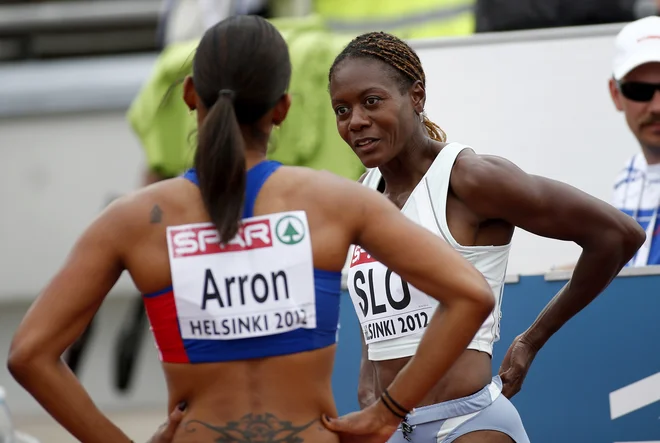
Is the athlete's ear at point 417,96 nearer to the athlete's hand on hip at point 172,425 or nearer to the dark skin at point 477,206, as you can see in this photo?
the dark skin at point 477,206

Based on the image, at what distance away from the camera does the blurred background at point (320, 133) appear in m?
4.64

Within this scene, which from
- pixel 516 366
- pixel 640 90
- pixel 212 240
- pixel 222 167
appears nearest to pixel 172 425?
pixel 212 240

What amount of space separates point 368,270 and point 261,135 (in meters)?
0.93

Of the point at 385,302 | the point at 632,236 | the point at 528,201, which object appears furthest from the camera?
the point at 632,236

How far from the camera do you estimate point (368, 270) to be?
141 inches

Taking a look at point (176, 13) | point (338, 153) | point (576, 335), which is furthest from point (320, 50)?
point (576, 335)

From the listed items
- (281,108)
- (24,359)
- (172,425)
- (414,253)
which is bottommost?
(172,425)

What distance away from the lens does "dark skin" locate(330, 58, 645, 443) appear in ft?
11.3

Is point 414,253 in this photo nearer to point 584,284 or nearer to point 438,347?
point 438,347

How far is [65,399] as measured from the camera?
8.74 ft

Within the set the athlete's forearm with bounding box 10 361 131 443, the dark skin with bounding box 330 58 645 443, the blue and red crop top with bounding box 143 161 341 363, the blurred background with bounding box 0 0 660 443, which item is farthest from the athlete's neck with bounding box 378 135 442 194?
the athlete's forearm with bounding box 10 361 131 443

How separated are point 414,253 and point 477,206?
2.78 feet

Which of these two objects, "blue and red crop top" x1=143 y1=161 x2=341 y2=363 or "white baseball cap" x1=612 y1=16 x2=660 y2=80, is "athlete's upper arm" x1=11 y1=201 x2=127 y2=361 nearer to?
"blue and red crop top" x1=143 y1=161 x2=341 y2=363

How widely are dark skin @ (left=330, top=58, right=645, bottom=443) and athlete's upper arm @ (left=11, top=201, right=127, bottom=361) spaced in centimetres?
118
